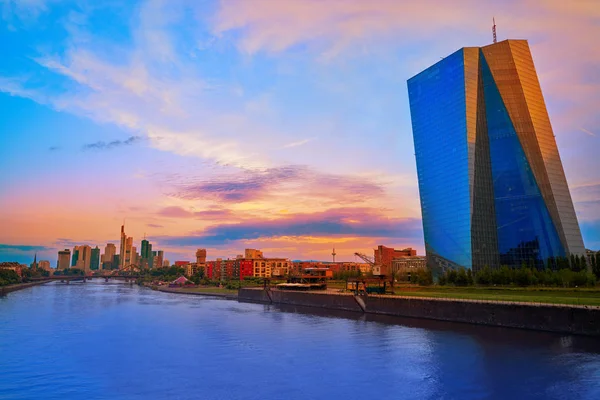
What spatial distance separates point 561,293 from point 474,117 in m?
74.6

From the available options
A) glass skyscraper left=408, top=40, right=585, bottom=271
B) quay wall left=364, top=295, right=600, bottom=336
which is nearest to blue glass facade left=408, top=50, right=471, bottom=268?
glass skyscraper left=408, top=40, right=585, bottom=271

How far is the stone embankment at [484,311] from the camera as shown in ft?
196

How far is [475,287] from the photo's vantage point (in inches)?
4301

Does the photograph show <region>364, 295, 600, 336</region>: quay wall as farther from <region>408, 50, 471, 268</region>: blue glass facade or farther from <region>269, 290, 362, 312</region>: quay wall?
<region>408, 50, 471, 268</region>: blue glass facade

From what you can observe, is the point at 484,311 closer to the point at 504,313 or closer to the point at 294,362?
the point at 504,313

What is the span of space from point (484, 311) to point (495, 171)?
84098 millimetres

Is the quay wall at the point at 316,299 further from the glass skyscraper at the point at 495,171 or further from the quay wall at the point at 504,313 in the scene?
the glass skyscraper at the point at 495,171

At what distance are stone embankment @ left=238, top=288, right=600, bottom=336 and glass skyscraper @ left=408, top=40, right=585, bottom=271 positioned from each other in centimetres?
5253

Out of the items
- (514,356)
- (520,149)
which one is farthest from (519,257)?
(514,356)

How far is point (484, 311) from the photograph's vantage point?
240ft

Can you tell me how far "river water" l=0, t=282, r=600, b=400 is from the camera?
36.8 metres

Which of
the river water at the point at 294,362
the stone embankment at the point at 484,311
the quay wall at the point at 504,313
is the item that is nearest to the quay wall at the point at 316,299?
the stone embankment at the point at 484,311

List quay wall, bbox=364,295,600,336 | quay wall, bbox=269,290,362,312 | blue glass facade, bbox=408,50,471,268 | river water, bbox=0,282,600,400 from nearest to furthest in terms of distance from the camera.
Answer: river water, bbox=0,282,600,400 < quay wall, bbox=364,295,600,336 < quay wall, bbox=269,290,362,312 < blue glass facade, bbox=408,50,471,268

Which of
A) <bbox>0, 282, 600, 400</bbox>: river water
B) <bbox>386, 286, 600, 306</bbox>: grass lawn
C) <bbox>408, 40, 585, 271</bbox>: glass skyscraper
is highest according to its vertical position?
<bbox>408, 40, 585, 271</bbox>: glass skyscraper
